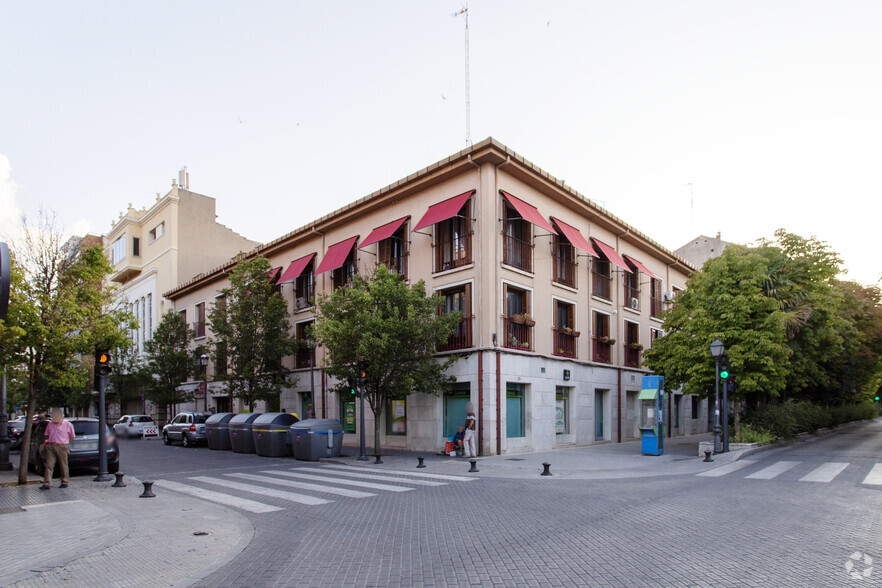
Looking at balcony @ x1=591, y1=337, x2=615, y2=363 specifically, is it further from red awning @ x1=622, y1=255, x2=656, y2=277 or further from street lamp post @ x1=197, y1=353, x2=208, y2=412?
street lamp post @ x1=197, y1=353, x2=208, y2=412

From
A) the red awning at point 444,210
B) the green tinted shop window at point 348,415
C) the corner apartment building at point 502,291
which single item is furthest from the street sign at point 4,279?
the green tinted shop window at point 348,415

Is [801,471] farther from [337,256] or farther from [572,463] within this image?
[337,256]

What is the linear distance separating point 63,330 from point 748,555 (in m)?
13.2

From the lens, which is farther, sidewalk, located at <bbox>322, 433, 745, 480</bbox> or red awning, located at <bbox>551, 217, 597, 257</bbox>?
red awning, located at <bbox>551, 217, 597, 257</bbox>

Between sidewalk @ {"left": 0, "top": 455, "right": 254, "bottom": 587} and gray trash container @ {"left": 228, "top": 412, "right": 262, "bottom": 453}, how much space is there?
1188cm

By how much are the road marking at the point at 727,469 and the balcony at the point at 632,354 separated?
441 inches

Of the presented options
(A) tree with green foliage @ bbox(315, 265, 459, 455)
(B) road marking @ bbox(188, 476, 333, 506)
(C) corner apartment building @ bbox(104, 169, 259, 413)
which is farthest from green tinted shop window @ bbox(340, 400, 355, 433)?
(C) corner apartment building @ bbox(104, 169, 259, 413)

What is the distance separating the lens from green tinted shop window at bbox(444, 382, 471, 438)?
20.6m

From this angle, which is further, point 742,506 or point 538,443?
point 538,443

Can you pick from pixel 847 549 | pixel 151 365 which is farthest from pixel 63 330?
pixel 151 365

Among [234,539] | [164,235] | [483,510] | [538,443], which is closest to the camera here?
[234,539]

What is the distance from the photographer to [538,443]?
70.0 feet

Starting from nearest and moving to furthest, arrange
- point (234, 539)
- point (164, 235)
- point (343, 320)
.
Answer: point (234, 539) → point (343, 320) → point (164, 235)

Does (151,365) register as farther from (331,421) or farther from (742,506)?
(742,506)
